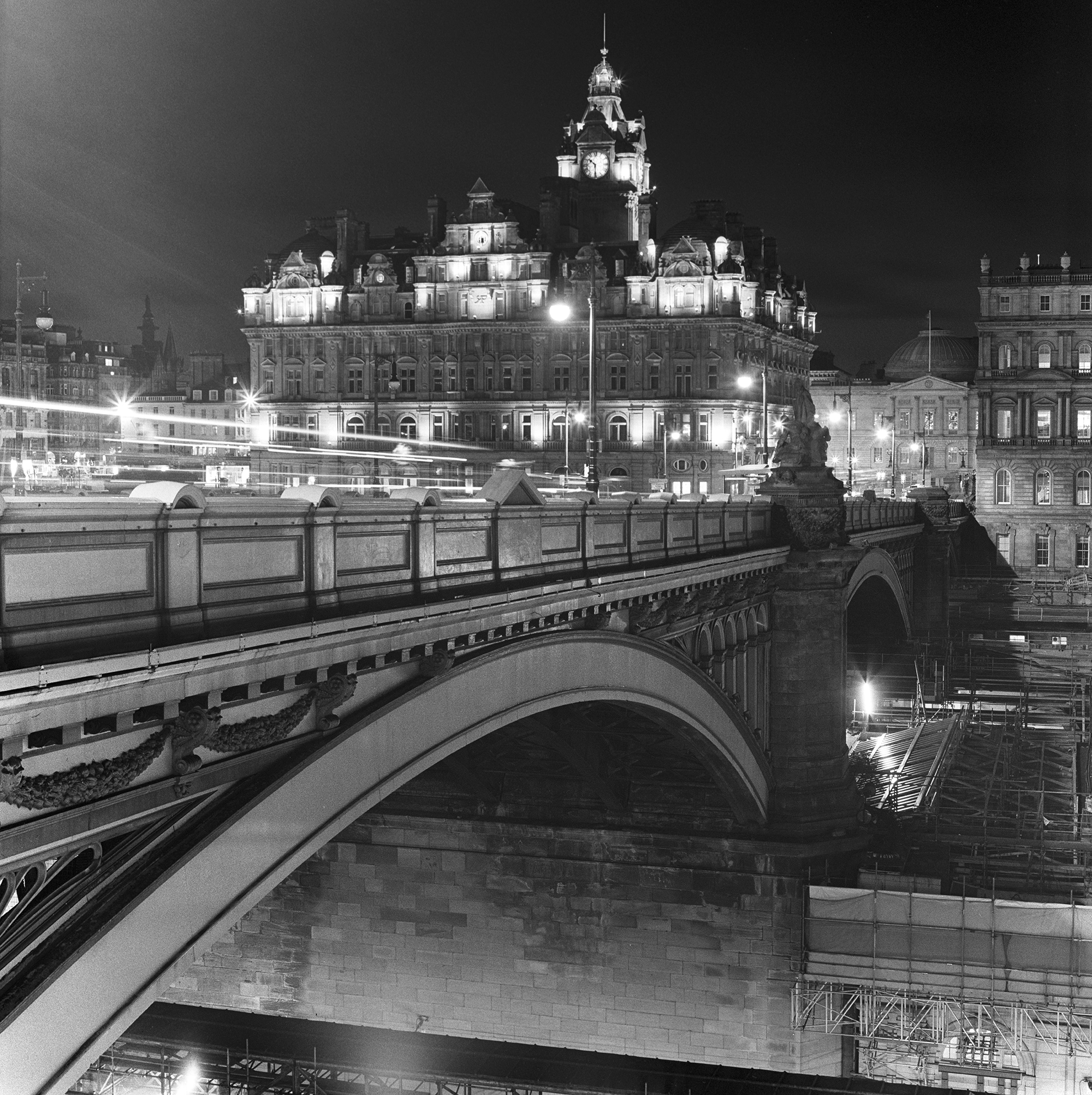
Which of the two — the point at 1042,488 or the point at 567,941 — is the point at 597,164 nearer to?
the point at 1042,488

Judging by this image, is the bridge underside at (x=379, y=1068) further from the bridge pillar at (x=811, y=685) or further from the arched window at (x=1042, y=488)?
the arched window at (x=1042, y=488)

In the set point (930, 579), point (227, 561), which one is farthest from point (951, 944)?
point (930, 579)

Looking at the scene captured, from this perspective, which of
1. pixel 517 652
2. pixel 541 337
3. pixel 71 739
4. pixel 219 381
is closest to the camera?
pixel 71 739

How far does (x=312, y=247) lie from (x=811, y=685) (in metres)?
94.1

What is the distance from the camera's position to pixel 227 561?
1107 centimetres

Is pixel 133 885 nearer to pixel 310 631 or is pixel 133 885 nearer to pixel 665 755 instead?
pixel 310 631

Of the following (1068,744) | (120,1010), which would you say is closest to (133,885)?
(120,1010)

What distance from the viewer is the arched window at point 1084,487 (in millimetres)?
117625

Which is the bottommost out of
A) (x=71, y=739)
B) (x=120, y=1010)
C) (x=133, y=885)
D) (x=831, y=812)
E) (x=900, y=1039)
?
(x=900, y=1039)

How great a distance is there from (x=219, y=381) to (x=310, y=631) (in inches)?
6046

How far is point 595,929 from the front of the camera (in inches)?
1265

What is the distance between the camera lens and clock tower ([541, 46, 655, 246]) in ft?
380

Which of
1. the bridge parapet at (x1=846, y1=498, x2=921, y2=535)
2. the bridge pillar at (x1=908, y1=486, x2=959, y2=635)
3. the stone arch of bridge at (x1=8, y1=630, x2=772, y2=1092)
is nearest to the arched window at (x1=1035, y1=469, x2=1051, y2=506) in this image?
the bridge pillar at (x1=908, y1=486, x2=959, y2=635)

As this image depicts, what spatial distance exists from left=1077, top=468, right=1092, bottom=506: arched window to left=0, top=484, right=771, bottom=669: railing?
347 ft
